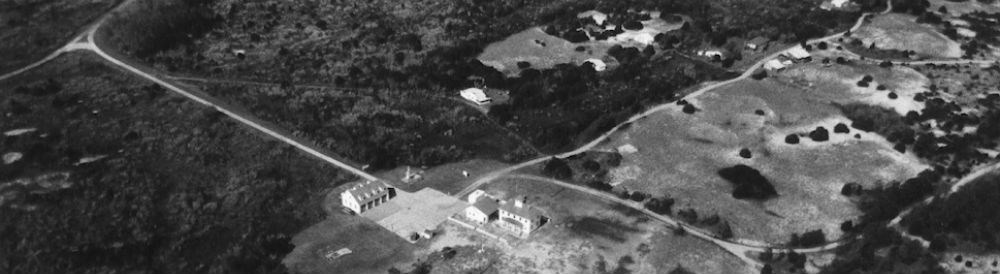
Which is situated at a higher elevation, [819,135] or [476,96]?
[476,96]

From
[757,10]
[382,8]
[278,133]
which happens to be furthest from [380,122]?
[757,10]

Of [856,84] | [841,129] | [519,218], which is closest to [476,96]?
[519,218]

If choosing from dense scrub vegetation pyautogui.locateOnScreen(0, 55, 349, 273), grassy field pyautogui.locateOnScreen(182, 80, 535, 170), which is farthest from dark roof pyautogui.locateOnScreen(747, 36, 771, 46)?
dense scrub vegetation pyautogui.locateOnScreen(0, 55, 349, 273)

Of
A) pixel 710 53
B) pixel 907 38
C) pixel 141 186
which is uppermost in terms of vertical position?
pixel 141 186

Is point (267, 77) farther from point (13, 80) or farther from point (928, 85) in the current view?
point (928, 85)

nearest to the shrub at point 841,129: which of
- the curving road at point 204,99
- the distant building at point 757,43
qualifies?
the distant building at point 757,43

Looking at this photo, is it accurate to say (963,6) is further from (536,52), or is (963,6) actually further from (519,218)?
(519,218)
